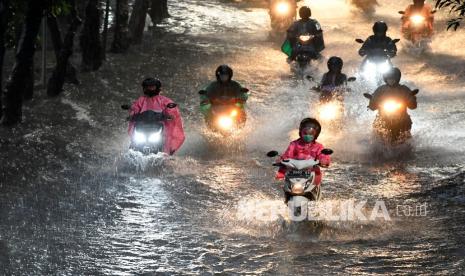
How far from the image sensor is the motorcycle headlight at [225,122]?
58.3 ft

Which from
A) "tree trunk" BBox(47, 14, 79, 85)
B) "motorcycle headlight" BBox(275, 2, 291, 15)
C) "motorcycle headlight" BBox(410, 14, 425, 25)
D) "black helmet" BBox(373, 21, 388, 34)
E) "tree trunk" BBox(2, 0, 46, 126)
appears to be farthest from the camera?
"motorcycle headlight" BBox(275, 2, 291, 15)

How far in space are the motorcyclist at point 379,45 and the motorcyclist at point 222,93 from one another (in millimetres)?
6048

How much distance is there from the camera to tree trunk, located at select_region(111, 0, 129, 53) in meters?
26.2

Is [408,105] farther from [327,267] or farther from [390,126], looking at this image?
[327,267]

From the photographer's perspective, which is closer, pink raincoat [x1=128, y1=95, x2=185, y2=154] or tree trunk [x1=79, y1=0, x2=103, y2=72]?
pink raincoat [x1=128, y1=95, x2=185, y2=154]

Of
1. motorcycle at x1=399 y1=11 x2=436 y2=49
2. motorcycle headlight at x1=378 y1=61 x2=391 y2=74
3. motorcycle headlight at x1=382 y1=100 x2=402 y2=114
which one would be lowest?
motorcycle headlight at x1=382 y1=100 x2=402 y2=114

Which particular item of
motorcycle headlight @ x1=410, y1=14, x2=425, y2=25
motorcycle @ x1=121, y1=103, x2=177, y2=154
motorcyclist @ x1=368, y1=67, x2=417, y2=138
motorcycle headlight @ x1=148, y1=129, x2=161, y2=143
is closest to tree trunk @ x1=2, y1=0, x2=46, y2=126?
motorcycle @ x1=121, y1=103, x2=177, y2=154

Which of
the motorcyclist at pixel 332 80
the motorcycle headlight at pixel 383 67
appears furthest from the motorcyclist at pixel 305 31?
the motorcyclist at pixel 332 80

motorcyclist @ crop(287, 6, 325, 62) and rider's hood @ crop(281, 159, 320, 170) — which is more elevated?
motorcyclist @ crop(287, 6, 325, 62)

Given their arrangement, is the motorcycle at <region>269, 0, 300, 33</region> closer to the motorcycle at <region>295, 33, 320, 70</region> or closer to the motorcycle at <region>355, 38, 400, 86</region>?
the motorcycle at <region>295, 33, 320, 70</region>

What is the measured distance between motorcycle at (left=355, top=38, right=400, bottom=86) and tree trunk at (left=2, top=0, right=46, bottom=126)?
853cm

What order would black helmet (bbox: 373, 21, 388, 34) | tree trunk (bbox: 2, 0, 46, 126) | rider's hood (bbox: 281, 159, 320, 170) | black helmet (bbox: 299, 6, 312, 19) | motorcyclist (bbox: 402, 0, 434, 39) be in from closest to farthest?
rider's hood (bbox: 281, 159, 320, 170)
tree trunk (bbox: 2, 0, 46, 126)
black helmet (bbox: 373, 21, 388, 34)
black helmet (bbox: 299, 6, 312, 19)
motorcyclist (bbox: 402, 0, 434, 39)

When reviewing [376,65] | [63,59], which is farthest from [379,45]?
[63,59]

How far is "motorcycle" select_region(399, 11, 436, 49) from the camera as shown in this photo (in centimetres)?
2798
